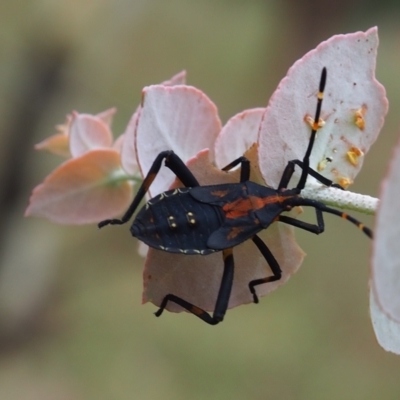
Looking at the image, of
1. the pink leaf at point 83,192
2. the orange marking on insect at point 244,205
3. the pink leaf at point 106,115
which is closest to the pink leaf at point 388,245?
the orange marking on insect at point 244,205

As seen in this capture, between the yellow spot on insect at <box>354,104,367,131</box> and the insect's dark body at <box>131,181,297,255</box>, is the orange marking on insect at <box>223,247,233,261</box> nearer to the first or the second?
the insect's dark body at <box>131,181,297,255</box>

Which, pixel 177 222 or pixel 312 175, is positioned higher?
pixel 312 175

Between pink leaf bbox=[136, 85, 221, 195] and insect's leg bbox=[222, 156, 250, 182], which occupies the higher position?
pink leaf bbox=[136, 85, 221, 195]

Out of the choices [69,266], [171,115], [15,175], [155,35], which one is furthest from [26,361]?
[155,35]

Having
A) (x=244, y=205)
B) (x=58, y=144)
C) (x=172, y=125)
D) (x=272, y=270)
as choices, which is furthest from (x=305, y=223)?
(x=58, y=144)

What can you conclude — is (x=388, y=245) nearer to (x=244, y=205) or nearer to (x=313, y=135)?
(x=313, y=135)

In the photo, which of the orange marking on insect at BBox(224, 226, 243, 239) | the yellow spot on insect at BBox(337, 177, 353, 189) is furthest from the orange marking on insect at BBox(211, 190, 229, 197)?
the yellow spot on insect at BBox(337, 177, 353, 189)
